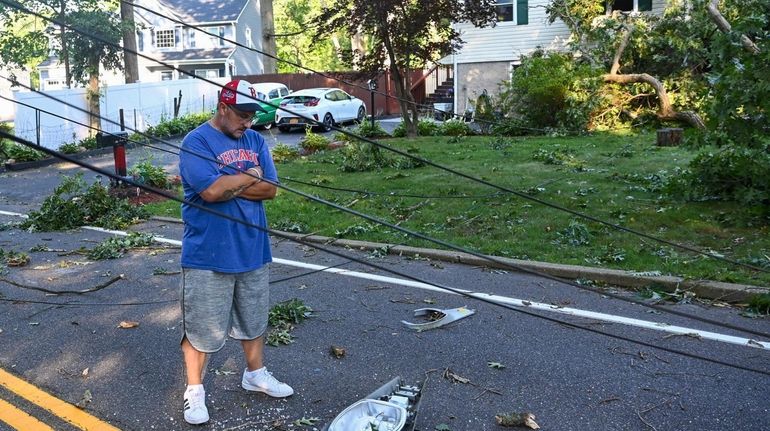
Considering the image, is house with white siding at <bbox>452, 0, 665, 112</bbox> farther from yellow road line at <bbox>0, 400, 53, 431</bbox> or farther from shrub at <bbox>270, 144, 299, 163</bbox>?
yellow road line at <bbox>0, 400, 53, 431</bbox>

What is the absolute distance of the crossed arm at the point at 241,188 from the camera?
13.3ft

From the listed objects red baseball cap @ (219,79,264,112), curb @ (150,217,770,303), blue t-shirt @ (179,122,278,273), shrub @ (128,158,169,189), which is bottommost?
curb @ (150,217,770,303)

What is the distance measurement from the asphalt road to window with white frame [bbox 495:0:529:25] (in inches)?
791

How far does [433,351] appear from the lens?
17.6ft

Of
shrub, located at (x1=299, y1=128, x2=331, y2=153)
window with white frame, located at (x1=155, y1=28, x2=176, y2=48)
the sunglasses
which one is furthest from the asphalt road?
window with white frame, located at (x1=155, y1=28, x2=176, y2=48)

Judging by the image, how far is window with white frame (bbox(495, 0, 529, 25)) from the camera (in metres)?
25.9

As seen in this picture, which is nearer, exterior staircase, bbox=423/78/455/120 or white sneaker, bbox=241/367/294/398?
white sneaker, bbox=241/367/294/398

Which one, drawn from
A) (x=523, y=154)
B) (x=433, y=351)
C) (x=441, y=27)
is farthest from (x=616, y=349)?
(x=441, y=27)

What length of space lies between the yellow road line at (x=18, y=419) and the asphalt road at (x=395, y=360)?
61mm

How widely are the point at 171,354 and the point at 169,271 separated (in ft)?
8.50

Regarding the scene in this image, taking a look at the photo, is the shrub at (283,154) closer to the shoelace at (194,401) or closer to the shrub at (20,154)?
the shrub at (20,154)

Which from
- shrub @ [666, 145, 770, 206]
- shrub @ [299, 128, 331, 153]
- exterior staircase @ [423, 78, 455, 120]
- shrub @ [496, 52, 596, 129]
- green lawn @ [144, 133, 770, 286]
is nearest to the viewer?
green lawn @ [144, 133, 770, 286]

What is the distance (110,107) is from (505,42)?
1363 cm

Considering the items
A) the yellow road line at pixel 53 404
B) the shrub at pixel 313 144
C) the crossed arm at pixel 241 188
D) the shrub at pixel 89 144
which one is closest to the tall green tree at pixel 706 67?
the crossed arm at pixel 241 188
